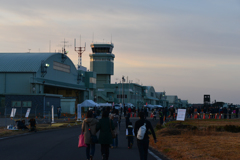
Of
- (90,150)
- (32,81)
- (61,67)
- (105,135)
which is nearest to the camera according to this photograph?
(105,135)

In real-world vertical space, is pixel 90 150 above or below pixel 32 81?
below

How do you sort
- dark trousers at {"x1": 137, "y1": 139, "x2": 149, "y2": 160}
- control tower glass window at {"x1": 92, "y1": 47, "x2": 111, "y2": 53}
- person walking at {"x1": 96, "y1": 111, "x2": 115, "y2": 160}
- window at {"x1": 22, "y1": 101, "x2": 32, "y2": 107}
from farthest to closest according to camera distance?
control tower glass window at {"x1": 92, "y1": 47, "x2": 111, "y2": 53} < window at {"x1": 22, "y1": 101, "x2": 32, "y2": 107} < person walking at {"x1": 96, "y1": 111, "x2": 115, "y2": 160} < dark trousers at {"x1": 137, "y1": 139, "x2": 149, "y2": 160}

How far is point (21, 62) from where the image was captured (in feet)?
173

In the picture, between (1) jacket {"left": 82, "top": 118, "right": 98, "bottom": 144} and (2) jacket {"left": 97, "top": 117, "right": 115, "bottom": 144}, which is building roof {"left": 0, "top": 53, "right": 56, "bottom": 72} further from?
(2) jacket {"left": 97, "top": 117, "right": 115, "bottom": 144}

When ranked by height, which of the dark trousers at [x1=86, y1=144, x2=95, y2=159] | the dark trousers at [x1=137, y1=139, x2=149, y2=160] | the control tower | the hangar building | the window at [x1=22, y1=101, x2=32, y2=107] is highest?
the control tower

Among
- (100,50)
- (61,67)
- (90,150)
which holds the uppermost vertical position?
(100,50)

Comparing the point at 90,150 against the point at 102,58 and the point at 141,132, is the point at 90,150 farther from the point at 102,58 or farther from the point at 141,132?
the point at 102,58

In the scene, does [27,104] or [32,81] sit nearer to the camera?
[27,104]

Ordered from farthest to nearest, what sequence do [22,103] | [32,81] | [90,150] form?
[32,81]
[22,103]
[90,150]

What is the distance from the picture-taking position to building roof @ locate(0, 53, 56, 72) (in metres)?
50.9

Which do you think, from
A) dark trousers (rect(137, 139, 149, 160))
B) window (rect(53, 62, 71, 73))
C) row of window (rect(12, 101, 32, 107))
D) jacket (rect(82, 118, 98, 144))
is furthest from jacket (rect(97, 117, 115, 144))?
A: window (rect(53, 62, 71, 73))

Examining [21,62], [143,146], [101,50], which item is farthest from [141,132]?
[101,50]

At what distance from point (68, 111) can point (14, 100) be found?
1091 centimetres

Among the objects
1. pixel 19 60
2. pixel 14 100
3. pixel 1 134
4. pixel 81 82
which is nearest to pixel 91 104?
pixel 14 100
